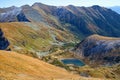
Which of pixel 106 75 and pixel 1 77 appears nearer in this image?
pixel 1 77

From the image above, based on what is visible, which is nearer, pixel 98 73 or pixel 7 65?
pixel 7 65

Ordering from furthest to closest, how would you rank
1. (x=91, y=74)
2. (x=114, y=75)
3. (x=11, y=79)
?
(x=114, y=75)
(x=91, y=74)
(x=11, y=79)

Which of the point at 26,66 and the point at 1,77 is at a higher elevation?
the point at 1,77

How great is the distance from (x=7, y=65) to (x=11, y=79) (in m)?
19.4

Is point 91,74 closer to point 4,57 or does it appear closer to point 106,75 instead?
point 106,75

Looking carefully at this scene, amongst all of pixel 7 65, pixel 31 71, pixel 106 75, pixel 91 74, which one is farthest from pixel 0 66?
pixel 106 75

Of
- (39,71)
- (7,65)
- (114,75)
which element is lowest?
(114,75)

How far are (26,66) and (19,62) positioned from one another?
120 inches

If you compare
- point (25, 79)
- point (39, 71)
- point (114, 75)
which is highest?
point (25, 79)

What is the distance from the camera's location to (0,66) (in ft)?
205

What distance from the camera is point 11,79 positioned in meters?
47.2

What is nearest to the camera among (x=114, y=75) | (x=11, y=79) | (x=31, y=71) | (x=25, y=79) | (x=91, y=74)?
(x=11, y=79)

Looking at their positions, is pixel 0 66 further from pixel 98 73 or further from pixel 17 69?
pixel 98 73

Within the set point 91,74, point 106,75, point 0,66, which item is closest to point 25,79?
point 0,66
